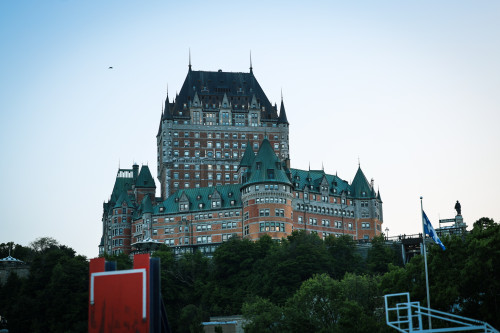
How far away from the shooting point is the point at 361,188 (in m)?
189

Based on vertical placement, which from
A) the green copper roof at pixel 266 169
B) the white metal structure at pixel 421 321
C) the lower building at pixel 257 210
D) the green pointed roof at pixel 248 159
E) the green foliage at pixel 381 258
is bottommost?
the white metal structure at pixel 421 321

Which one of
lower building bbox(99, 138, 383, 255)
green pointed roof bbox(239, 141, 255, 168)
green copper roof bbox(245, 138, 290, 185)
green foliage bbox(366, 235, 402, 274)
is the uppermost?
green pointed roof bbox(239, 141, 255, 168)

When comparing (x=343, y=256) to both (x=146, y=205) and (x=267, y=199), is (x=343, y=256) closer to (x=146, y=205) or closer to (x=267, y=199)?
(x=267, y=199)

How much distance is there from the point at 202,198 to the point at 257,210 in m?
20.1

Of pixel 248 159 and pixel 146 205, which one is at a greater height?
pixel 248 159

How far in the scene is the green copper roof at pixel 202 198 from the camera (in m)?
179

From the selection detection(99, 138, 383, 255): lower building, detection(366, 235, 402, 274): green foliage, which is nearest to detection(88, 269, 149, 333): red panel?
detection(366, 235, 402, 274): green foliage

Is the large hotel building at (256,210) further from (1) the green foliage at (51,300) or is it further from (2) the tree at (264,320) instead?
(2) the tree at (264,320)

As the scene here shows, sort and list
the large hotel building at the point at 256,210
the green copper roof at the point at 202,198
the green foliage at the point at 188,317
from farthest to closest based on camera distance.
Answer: the green copper roof at the point at 202,198
the large hotel building at the point at 256,210
the green foliage at the point at 188,317

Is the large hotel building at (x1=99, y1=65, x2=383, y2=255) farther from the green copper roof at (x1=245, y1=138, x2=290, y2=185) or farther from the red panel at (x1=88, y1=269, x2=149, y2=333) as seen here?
the red panel at (x1=88, y1=269, x2=149, y2=333)

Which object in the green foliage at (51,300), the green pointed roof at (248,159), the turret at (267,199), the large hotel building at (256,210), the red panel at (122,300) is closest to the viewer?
the red panel at (122,300)

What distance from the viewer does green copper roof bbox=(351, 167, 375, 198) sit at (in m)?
189

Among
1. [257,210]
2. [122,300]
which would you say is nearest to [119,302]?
[122,300]

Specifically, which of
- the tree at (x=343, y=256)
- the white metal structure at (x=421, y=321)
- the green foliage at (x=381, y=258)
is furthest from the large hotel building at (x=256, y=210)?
the white metal structure at (x=421, y=321)
